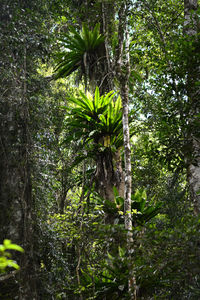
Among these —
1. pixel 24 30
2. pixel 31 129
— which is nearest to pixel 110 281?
pixel 31 129

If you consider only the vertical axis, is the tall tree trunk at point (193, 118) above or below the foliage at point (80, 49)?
below

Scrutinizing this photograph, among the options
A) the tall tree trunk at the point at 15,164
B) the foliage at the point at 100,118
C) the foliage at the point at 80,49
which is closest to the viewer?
the tall tree trunk at the point at 15,164

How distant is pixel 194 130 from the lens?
2.92 metres

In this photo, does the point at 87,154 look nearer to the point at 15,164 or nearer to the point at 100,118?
the point at 100,118

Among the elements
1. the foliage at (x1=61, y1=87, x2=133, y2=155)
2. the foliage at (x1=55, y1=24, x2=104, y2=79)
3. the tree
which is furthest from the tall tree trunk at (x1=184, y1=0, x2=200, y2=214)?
the tree

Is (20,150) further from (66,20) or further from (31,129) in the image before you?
(66,20)

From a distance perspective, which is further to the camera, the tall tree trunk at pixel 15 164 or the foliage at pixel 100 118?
the foliage at pixel 100 118

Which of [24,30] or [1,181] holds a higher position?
[24,30]

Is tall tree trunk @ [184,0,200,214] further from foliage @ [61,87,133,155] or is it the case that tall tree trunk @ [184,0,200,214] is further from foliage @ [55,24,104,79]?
foliage @ [55,24,104,79]

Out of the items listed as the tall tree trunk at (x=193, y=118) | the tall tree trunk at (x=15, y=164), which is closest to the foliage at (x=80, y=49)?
the tall tree trunk at (x=15, y=164)

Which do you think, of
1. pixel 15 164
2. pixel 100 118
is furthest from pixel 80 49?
pixel 15 164

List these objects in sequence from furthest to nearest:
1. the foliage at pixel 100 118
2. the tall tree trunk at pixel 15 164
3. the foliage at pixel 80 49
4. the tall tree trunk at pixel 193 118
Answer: the foliage at pixel 80 49, the foliage at pixel 100 118, the tall tree trunk at pixel 15 164, the tall tree trunk at pixel 193 118

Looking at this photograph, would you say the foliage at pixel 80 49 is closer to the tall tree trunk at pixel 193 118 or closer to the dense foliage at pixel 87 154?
the dense foliage at pixel 87 154

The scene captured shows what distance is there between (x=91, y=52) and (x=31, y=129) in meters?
1.75
